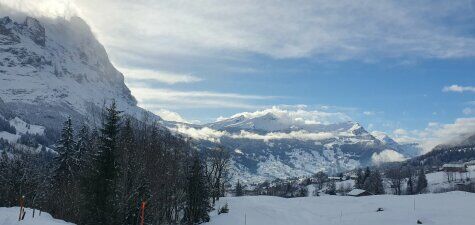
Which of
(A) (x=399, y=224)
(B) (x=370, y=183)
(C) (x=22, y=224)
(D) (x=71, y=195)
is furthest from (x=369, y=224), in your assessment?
(B) (x=370, y=183)

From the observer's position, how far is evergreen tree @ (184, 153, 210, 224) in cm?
7100

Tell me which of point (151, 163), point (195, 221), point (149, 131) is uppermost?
point (149, 131)

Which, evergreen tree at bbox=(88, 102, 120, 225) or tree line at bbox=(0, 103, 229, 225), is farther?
tree line at bbox=(0, 103, 229, 225)

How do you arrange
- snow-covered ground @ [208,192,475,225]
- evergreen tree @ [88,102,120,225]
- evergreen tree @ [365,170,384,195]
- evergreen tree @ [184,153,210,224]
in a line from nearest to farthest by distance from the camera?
1. evergreen tree @ [88,102,120,225]
2. snow-covered ground @ [208,192,475,225]
3. evergreen tree @ [184,153,210,224]
4. evergreen tree @ [365,170,384,195]

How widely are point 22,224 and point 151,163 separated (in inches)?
1064

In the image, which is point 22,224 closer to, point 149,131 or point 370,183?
point 149,131

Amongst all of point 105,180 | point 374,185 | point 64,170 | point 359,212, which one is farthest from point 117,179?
point 374,185

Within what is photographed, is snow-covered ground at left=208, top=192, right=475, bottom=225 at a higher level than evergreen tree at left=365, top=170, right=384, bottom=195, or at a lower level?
lower

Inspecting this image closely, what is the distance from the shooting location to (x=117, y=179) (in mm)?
48344

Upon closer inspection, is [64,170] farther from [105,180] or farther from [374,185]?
[374,185]

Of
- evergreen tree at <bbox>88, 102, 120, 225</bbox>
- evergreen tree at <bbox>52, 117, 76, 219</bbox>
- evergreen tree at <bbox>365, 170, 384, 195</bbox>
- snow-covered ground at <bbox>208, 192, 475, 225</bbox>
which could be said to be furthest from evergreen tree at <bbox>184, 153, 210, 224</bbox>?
evergreen tree at <bbox>365, 170, 384, 195</bbox>

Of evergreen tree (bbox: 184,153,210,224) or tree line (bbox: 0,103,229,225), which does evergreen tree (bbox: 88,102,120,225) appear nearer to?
tree line (bbox: 0,103,229,225)

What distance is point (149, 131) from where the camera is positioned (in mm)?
68312

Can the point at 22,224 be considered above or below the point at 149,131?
below
